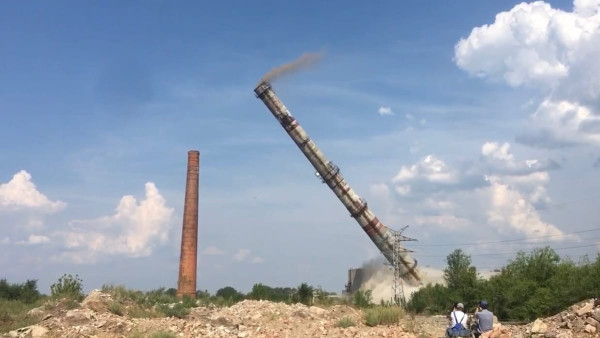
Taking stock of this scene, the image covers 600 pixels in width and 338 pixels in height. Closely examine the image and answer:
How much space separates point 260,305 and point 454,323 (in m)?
14.4

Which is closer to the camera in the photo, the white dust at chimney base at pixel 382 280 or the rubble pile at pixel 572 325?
the rubble pile at pixel 572 325

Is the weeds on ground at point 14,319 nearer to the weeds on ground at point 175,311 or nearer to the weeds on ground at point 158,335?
the weeds on ground at point 175,311

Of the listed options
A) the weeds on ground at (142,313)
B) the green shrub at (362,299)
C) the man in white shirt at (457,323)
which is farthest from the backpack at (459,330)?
the green shrub at (362,299)

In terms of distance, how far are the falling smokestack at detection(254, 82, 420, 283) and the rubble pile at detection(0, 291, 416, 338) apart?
50.6 ft

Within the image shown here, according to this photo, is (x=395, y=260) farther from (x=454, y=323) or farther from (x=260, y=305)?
(x=454, y=323)

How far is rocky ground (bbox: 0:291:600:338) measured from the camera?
1931 centimetres

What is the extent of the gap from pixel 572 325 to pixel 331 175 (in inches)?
837

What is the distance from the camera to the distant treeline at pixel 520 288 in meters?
30.0

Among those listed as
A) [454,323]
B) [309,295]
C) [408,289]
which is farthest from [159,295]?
→ [454,323]

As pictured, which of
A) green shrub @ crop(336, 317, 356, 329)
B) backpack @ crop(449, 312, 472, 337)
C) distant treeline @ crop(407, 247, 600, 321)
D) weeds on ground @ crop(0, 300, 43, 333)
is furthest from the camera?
distant treeline @ crop(407, 247, 600, 321)

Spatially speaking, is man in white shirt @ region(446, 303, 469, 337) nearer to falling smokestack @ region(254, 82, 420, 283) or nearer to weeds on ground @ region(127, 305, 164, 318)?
weeds on ground @ region(127, 305, 164, 318)

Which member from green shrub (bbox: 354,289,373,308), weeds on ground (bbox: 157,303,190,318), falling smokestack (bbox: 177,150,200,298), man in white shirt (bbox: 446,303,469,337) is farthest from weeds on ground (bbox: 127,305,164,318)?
man in white shirt (bbox: 446,303,469,337)

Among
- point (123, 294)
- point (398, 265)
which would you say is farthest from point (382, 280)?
point (123, 294)

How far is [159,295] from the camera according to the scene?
33.3 meters
